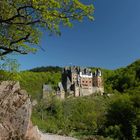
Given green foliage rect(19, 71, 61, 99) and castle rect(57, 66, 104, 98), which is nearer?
castle rect(57, 66, 104, 98)

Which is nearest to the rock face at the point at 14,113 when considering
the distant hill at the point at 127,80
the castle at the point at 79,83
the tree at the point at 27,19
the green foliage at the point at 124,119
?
the tree at the point at 27,19

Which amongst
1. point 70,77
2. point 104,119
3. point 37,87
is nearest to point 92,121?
point 104,119

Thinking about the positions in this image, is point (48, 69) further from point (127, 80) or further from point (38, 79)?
point (127, 80)

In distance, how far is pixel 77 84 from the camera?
118m

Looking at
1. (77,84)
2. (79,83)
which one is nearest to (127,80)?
(77,84)

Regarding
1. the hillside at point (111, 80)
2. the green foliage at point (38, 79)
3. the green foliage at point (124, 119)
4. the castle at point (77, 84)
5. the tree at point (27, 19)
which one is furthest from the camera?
the green foliage at point (38, 79)

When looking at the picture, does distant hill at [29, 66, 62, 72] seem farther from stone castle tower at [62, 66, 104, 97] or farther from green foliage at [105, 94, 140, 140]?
green foliage at [105, 94, 140, 140]

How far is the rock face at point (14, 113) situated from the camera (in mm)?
17203

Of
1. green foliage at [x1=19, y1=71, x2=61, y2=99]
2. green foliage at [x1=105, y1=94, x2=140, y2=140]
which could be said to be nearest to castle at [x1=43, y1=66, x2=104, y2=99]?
green foliage at [x1=19, y1=71, x2=61, y2=99]

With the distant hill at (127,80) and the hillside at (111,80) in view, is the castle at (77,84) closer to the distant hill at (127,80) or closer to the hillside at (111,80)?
the hillside at (111,80)

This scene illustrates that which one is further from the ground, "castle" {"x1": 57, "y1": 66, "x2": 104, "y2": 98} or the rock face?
"castle" {"x1": 57, "y1": 66, "x2": 104, "y2": 98}

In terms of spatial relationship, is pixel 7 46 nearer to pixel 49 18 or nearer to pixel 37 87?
pixel 49 18

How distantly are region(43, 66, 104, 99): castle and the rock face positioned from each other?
303ft

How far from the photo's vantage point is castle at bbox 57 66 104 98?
116 metres
